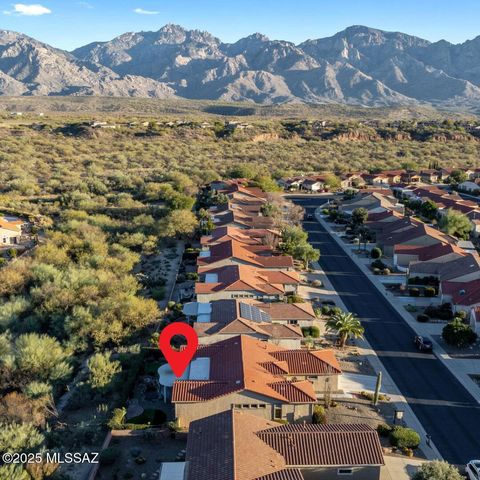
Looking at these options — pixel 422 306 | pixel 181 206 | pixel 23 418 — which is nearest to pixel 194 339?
pixel 23 418

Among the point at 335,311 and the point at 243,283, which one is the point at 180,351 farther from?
the point at 335,311

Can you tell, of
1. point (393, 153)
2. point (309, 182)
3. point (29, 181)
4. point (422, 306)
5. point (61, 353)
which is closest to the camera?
point (61, 353)

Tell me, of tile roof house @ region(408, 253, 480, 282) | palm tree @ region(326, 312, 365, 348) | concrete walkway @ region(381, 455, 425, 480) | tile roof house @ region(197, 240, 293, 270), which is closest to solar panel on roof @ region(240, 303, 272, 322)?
palm tree @ region(326, 312, 365, 348)

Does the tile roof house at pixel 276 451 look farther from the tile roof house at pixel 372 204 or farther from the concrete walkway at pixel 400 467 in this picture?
the tile roof house at pixel 372 204

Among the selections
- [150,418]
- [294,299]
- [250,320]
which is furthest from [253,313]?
[150,418]

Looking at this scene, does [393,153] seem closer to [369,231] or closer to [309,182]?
[309,182]

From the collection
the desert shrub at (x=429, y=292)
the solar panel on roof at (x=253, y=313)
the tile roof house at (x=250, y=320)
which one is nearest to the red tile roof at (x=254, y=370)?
the tile roof house at (x=250, y=320)

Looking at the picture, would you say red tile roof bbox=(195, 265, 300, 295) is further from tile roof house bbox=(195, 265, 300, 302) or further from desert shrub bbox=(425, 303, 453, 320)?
desert shrub bbox=(425, 303, 453, 320)

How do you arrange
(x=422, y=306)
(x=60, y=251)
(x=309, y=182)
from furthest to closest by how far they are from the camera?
(x=309, y=182)
(x=60, y=251)
(x=422, y=306)
